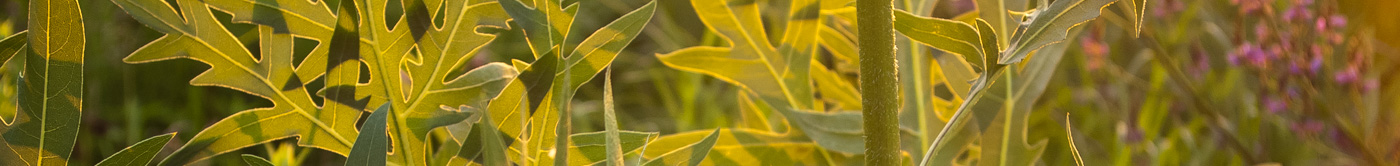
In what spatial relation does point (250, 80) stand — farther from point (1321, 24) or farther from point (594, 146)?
point (1321, 24)

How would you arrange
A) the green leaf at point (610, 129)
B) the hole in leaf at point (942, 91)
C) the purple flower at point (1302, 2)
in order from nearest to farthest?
the green leaf at point (610, 129) < the hole in leaf at point (942, 91) < the purple flower at point (1302, 2)

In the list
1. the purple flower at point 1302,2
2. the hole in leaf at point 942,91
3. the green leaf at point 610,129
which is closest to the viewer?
the green leaf at point 610,129

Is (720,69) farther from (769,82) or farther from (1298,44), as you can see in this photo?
(1298,44)

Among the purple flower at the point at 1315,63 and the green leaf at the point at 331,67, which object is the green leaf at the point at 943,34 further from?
the purple flower at the point at 1315,63

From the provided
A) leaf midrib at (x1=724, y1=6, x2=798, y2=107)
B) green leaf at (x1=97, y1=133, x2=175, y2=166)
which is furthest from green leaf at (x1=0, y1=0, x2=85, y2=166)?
leaf midrib at (x1=724, y1=6, x2=798, y2=107)

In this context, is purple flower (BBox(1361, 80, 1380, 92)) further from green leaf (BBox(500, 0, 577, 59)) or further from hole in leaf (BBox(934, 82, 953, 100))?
green leaf (BBox(500, 0, 577, 59))

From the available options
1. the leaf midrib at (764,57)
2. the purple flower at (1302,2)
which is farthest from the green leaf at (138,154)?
the purple flower at (1302,2)

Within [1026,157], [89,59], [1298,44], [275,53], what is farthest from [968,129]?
[89,59]
